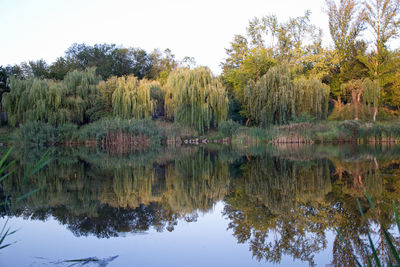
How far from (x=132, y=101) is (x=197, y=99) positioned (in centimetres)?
443

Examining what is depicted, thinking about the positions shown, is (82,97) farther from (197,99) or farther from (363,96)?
(363,96)

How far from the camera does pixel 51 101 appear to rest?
24094 mm

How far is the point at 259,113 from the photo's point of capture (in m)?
23.6

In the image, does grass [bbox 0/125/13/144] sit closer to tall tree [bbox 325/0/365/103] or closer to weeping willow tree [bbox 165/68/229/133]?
weeping willow tree [bbox 165/68/229/133]

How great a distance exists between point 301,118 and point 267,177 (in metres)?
15.0


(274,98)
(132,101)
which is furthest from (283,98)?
(132,101)

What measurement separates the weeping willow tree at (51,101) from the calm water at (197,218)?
16.3 m

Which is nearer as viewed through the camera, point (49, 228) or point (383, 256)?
point (383, 256)

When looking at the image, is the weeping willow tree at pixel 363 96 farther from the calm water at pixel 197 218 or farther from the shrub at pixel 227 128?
the calm water at pixel 197 218

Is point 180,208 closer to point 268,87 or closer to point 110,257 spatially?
point 110,257

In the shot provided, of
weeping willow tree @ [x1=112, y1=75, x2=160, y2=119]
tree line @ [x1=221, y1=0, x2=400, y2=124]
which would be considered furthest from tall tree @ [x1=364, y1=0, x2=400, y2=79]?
weeping willow tree @ [x1=112, y1=75, x2=160, y2=119]

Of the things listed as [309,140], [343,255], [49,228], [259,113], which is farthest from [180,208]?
[259,113]

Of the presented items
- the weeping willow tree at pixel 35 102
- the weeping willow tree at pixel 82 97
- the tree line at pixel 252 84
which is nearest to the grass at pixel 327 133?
the tree line at pixel 252 84

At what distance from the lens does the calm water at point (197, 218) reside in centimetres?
368
